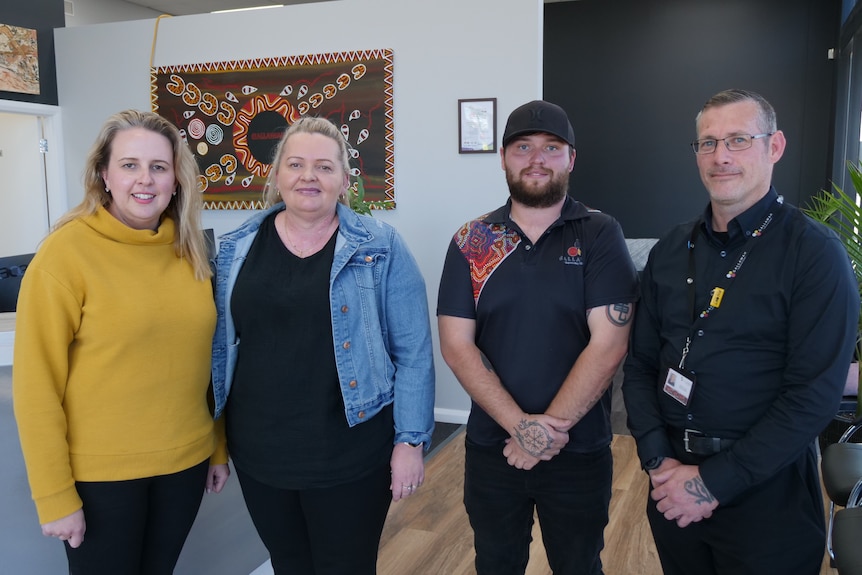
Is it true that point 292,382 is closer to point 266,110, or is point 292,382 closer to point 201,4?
point 266,110

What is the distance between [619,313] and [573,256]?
0.19 metres

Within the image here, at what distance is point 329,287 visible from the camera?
1.67m

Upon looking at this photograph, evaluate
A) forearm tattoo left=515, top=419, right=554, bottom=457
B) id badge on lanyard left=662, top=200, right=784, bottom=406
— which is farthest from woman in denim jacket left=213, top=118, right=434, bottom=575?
id badge on lanyard left=662, top=200, right=784, bottom=406

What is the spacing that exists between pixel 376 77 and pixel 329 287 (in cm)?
297

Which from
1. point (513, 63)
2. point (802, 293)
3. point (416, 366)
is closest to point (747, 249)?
point (802, 293)

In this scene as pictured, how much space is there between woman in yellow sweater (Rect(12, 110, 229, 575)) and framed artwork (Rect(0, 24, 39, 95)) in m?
4.23

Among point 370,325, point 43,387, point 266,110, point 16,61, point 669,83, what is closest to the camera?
point 43,387

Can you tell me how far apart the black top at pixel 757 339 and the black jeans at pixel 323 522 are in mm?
687

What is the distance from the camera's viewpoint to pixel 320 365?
1664mm

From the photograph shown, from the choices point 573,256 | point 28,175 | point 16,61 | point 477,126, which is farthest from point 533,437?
point 28,175

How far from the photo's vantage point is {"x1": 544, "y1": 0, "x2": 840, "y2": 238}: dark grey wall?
21.5 ft

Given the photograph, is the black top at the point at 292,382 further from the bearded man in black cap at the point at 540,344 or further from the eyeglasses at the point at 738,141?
the eyeglasses at the point at 738,141

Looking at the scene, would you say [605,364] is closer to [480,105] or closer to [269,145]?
[480,105]

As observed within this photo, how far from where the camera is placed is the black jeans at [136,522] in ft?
5.15
